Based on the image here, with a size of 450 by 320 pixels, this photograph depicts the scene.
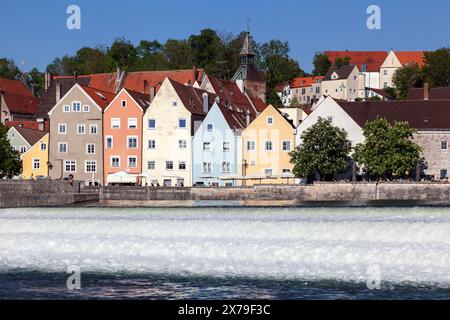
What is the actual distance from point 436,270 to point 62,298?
12.1 metres

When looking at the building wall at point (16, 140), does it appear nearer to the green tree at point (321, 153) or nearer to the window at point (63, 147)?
the window at point (63, 147)

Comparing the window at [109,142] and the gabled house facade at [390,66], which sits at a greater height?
the gabled house facade at [390,66]

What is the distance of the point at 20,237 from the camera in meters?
33.4

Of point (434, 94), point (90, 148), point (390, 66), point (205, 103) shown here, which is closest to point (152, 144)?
point (90, 148)

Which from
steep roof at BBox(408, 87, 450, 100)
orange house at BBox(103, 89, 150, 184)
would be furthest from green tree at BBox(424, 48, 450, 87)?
orange house at BBox(103, 89, 150, 184)

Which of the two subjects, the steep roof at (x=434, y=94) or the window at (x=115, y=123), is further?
the steep roof at (x=434, y=94)

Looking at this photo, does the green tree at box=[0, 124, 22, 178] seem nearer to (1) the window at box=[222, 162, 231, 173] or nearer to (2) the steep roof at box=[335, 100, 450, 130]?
(1) the window at box=[222, 162, 231, 173]

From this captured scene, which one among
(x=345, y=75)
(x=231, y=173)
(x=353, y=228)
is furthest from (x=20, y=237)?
(x=345, y=75)

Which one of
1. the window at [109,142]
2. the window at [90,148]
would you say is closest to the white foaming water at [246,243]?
the window at [109,142]

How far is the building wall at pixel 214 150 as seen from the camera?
236ft

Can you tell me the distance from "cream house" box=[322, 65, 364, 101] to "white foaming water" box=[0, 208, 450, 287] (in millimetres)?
108646

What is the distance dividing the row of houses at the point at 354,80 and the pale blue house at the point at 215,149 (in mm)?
64642

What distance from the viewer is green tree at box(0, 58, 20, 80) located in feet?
534

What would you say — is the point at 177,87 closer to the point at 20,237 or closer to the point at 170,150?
the point at 170,150
